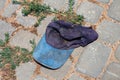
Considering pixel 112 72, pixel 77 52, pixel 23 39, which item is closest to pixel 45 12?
pixel 23 39

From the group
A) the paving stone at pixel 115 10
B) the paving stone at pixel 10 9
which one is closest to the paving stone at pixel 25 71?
the paving stone at pixel 10 9

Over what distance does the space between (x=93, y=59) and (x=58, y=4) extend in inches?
34.5

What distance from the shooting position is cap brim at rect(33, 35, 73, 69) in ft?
12.4

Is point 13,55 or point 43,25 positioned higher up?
point 43,25

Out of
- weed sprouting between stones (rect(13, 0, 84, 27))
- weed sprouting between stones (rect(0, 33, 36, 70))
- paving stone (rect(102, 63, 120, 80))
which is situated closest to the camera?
paving stone (rect(102, 63, 120, 80))

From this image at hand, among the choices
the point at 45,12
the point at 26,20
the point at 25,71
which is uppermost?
the point at 45,12

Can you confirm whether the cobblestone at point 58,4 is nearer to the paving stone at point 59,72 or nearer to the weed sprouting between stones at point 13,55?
the weed sprouting between stones at point 13,55

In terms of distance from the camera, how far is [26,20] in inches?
161

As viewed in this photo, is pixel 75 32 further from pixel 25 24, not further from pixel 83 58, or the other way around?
pixel 25 24

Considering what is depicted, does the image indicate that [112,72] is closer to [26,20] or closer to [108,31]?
[108,31]

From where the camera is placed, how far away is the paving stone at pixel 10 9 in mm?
4134

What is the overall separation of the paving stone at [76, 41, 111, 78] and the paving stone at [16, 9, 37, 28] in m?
0.76

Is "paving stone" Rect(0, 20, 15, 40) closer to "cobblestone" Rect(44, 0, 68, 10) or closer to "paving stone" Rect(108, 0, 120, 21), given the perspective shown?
"cobblestone" Rect(44, 0, 68, 10)

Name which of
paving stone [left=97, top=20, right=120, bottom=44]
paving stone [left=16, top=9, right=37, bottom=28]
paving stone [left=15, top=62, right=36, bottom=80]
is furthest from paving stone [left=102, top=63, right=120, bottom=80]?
paving stone [left=16, top=9, right=37, bottom=28]
